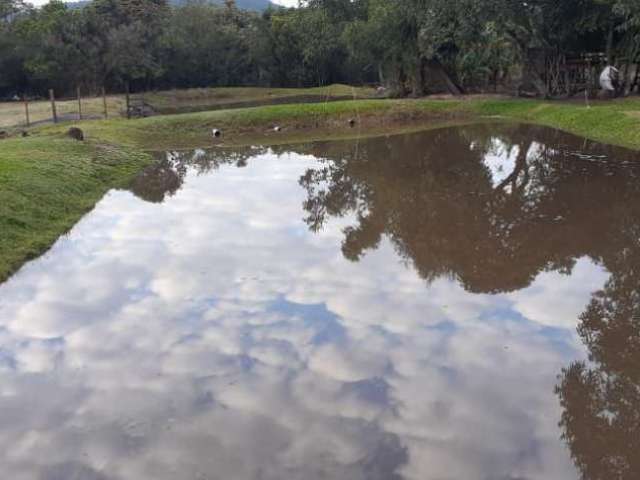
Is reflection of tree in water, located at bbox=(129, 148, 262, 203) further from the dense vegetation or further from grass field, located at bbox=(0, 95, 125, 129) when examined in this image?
the dense vegetation

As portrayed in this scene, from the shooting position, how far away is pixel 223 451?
5.92m

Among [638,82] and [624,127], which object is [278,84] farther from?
[624,127]

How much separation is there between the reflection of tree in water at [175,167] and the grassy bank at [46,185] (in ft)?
2.21

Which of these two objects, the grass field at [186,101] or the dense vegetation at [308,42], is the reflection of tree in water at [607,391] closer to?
the dense vegetation at [308,42]

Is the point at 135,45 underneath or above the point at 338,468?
above

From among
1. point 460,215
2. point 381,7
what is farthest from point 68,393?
point 381,7

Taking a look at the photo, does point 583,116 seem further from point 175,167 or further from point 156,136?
point 156,136

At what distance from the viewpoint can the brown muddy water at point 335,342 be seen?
5879mm

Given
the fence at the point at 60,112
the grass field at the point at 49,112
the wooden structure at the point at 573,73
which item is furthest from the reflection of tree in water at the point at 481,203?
the grass field at the point at 49,112

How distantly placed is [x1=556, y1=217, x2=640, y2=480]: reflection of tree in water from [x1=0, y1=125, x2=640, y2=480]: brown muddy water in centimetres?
2

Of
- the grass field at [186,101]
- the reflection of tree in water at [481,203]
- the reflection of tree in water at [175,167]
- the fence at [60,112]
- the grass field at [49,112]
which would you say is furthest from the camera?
the grass field at [186,101]

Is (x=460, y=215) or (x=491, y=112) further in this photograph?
(x=491, y=112)

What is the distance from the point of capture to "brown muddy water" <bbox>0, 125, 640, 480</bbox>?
5879 millimetres

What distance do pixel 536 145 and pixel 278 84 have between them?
4748 cm
